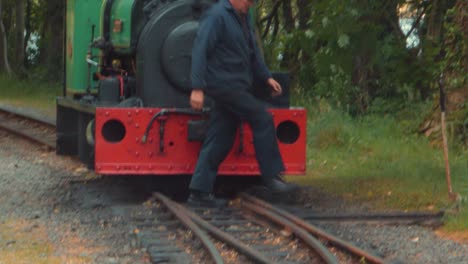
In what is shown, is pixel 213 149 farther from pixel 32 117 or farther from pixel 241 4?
pixel 32 117

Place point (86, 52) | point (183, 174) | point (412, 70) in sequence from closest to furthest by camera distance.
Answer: point (183, 174) < point (86, 52) < point (412, 70)

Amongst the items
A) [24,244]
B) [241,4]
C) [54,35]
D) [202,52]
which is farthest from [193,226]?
[54,35]

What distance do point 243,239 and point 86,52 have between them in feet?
14.5

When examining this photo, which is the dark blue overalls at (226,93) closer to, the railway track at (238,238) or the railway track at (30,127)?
the railway track at (238,238)

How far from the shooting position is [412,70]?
14.1 meters

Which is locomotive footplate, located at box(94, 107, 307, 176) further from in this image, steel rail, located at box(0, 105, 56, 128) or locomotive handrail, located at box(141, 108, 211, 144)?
steel rail, located at box(0, 105, 56, 128)

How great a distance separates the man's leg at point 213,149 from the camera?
8.77 meters

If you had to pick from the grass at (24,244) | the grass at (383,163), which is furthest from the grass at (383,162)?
the grass at (24,244)

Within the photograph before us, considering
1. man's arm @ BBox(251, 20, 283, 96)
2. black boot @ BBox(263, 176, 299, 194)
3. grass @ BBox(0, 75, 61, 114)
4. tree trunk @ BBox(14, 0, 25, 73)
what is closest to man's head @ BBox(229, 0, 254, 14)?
man's arm @ BBox(251, 20, 283, 96)

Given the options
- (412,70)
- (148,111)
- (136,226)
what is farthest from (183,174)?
(412,70)

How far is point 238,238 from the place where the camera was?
736 centimetres

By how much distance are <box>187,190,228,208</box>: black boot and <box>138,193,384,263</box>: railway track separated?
0.12 metres

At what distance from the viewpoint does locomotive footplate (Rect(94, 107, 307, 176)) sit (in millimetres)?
8938

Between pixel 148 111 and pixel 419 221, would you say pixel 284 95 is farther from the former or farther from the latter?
pixel 419 221
